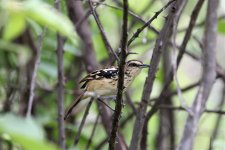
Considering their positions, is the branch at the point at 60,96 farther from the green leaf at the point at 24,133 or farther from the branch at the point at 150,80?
the green leaf at the point at 24,133

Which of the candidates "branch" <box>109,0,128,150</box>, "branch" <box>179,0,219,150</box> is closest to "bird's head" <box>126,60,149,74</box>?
"branch" <box>179,0,219,150</box>

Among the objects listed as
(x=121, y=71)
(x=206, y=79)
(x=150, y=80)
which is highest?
(x=206, y=79)

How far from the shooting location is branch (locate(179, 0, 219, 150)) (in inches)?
141

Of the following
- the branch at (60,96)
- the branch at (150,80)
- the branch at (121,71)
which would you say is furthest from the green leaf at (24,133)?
the branch at (60,96)

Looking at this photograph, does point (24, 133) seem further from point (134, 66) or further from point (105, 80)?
point (134, 66)

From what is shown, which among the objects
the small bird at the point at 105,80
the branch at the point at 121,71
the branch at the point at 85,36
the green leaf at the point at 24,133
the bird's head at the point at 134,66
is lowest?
the green leaf at the point at 24,133

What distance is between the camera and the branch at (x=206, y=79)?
359 centimetres

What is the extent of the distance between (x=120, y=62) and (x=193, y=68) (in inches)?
274

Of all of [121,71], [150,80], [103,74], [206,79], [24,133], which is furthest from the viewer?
[206,79]

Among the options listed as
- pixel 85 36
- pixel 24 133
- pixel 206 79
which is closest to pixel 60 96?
pixel 206 79

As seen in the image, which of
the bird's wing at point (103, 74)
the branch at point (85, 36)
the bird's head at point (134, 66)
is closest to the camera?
the bird's wing at point (103, 74)

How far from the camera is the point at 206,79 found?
3850 mm

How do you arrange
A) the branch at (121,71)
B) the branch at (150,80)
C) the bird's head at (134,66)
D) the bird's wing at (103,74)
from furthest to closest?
1. the bird's head at (134,66)
2. the bird's wing at (103,74)
3. the branch at (150,80)
4. the branch at (121,71)

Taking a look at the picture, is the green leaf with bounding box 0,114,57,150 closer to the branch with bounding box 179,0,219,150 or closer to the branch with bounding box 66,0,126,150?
the branch with bounding box 179,0,219,150
